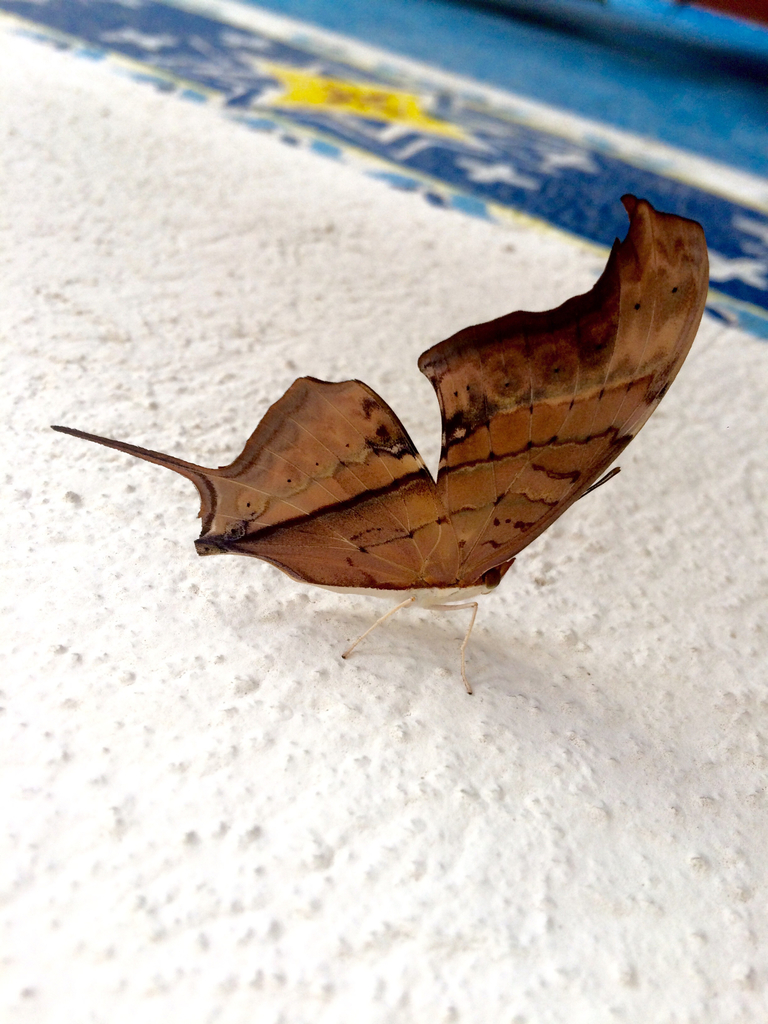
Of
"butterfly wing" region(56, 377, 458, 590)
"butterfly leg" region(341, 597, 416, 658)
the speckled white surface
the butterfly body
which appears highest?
"butterfly wing" region(56, 377, 458, 590)

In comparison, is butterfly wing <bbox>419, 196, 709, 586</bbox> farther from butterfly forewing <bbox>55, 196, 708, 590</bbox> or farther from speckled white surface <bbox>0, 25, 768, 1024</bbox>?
speckled white surface <bbox>0, 25, 768, 1024</bbox>

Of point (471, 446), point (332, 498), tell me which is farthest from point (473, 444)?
point (332, 498)

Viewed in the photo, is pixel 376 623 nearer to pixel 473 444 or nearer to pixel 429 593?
pixel 429 593

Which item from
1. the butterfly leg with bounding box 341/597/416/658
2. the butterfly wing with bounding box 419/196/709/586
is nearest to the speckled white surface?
the butterfly leg with bounding box 341/597/416/658

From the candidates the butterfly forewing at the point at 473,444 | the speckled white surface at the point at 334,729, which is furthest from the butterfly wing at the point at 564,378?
the speckled white surface at the point at 334,729

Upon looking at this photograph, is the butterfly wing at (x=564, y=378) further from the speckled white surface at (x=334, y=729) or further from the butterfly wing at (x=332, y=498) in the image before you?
the speckled white surface at (x=334, y=729)

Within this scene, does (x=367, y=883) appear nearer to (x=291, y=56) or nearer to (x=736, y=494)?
(x=736, y=494)
